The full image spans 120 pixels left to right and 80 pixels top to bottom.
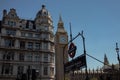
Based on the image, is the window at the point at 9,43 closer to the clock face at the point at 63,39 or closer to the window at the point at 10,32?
the window at the point at 10,32

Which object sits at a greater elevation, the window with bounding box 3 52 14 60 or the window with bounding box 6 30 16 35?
the window with bounding box 6 30 16 35

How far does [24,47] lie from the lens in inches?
1914

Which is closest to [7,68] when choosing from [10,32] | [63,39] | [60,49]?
[10,32]

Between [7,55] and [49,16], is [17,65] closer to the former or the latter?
[7,55]

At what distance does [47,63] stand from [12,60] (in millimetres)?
9247

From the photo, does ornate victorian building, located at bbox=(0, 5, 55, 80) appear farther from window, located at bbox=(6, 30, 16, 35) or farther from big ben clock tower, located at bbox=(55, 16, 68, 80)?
big ben clock tower, located at bbox=(55, 16, 68, 80)

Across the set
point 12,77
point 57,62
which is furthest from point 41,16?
point 57,62

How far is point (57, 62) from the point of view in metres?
81.4

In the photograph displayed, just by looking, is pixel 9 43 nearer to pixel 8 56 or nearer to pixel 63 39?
pixel 8 56

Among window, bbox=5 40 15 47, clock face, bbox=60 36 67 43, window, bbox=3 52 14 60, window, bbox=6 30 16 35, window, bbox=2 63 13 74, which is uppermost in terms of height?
clock face, bbox=60 36 67 43

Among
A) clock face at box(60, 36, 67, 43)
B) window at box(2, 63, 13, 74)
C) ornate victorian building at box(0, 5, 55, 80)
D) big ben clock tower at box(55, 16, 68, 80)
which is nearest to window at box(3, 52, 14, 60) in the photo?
ornate victorian building at box(0, 5, 55, 80)

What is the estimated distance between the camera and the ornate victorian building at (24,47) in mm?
45638

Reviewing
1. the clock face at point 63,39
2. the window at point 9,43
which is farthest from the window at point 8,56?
the clock face at point 63,39

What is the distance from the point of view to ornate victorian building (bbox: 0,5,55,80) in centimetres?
4564
